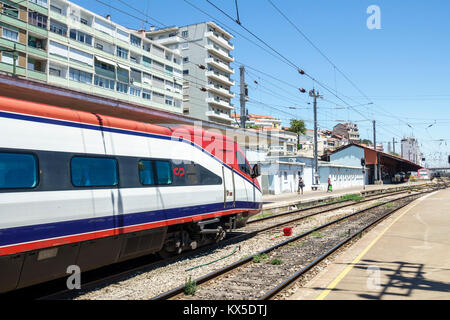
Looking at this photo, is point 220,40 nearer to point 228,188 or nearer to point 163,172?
point 228,188

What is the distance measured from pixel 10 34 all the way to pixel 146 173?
38.0m

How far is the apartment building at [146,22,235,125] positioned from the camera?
2913 inches

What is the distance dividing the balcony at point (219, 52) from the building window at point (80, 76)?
3095 centimetres

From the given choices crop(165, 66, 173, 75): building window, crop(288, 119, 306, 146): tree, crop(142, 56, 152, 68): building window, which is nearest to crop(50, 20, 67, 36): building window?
crop(142, 56, 152, 68): building window

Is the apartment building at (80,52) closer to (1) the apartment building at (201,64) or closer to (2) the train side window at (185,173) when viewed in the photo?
(1) the apartment building at (201,64)

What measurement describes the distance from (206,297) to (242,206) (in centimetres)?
514

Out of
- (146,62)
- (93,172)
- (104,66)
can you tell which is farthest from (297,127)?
(93,172)

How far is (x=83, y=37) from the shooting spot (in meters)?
46.4

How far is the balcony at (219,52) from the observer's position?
7331 centimetres

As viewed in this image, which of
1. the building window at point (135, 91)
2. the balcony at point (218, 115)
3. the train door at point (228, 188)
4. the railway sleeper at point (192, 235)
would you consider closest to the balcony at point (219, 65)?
the balcony at point (218, 115)

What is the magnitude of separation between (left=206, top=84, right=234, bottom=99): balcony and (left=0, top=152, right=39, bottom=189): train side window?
226 ft

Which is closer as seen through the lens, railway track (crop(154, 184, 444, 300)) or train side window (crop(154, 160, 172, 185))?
railway track (crop(154, 184, 444, 300))

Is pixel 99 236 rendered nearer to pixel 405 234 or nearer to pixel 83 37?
pixel 405 234

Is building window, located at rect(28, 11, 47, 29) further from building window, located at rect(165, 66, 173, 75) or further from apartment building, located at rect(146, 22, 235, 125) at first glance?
apartment building, located at rect(146, 22, 235, 125)
